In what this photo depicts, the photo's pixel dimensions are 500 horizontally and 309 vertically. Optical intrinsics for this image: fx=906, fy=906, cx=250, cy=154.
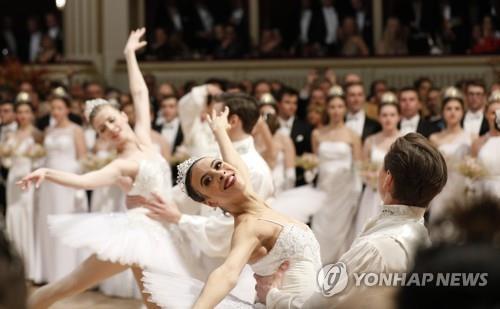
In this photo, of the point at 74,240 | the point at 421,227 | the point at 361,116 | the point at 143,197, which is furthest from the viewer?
the point at 361,116

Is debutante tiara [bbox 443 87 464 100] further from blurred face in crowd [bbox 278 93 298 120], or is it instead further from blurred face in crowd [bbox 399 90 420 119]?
blurred face in crowd [bbox 278 93 298 120]

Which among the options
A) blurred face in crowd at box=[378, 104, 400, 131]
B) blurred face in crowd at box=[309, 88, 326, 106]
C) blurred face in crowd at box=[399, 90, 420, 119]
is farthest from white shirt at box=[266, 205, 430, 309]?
blurred face in crowd at box=[309, 88, 326, 106]

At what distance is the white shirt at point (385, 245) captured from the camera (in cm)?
269

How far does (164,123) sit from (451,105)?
300cm

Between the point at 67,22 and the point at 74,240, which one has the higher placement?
the point at 67,22

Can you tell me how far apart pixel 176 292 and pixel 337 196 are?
4.64 meters

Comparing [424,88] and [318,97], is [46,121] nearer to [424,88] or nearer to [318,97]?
[318,97]

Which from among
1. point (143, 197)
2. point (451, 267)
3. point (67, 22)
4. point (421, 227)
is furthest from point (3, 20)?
point (451, 267)

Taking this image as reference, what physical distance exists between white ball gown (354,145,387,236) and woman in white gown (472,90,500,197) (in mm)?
851

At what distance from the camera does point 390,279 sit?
234 cm

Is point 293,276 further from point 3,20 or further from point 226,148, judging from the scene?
point 3,20

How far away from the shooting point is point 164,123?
29.5 feet

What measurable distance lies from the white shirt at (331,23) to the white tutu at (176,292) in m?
9.48

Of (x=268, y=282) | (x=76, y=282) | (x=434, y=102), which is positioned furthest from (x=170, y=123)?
(x=268, y=282)
